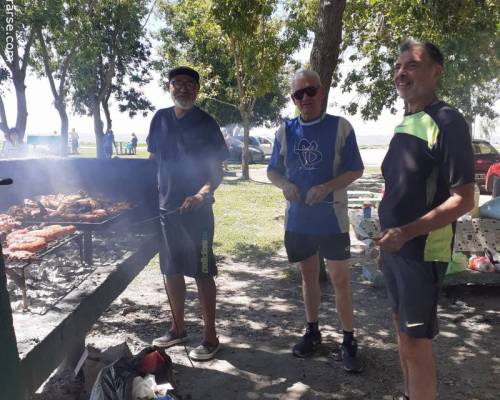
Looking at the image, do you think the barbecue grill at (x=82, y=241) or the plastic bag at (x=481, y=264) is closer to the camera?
the barbecue grill at (x=82, y=241)

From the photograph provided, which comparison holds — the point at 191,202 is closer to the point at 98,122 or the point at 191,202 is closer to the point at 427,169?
the point at 427,169

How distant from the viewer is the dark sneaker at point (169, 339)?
12.1 feet

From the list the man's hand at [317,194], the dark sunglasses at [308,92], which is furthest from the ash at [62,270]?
the dark sunglasses at [308,92]

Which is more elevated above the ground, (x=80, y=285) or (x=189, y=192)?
(x=189, y=192)

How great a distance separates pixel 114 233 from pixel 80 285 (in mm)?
1344

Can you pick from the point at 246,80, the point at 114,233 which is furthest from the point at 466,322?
the point at 246,80

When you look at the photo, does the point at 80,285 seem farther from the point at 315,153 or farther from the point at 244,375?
the point at 315,153

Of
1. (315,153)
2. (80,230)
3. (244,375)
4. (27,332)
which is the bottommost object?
(244,375)

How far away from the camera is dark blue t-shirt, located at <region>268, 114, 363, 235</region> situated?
126 inches

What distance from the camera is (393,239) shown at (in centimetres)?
218

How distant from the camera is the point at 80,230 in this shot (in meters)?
3.16

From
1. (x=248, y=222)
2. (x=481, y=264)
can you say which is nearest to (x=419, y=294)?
(x=481, y=264)

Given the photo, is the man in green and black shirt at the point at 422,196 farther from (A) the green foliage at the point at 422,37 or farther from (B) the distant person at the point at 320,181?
(A) the green foliage at the point at 422,37

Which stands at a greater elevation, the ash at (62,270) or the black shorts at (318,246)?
the black shorts at (318,246)
